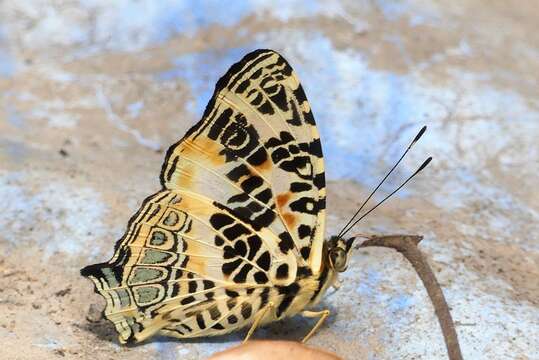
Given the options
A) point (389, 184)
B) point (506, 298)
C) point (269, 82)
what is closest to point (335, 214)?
point (389, 184)

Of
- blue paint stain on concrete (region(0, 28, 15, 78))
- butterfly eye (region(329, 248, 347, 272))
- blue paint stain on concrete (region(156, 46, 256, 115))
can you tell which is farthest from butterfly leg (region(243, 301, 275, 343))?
blue paint stain on concrete (region(0, 28, 15, 78))

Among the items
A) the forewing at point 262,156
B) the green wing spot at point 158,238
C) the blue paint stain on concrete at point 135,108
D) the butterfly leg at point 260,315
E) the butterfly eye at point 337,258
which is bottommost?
the blue paint stain on concrete at point 135,108

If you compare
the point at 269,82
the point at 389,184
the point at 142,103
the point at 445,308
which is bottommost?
the point at 389,184

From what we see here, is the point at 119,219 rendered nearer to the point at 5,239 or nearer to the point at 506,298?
the point at 5,239

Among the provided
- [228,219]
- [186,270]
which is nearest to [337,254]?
[228,219]

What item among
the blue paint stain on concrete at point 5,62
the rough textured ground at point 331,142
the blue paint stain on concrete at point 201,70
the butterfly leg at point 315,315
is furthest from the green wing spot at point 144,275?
the blue paint stain on concrete at point 5,62

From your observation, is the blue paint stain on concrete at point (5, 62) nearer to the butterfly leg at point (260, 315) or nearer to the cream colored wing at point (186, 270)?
the cream colored wing at point (186, 270)

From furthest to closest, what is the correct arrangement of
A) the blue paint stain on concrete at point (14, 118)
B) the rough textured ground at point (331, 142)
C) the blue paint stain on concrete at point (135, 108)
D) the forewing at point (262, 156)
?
the blue paint stain on concrete at point (135, 108)
the blue paint stain on concrete at point (14, 118)
the rough textured ground at point (331, 142)
the forewing at point (262, 156)
